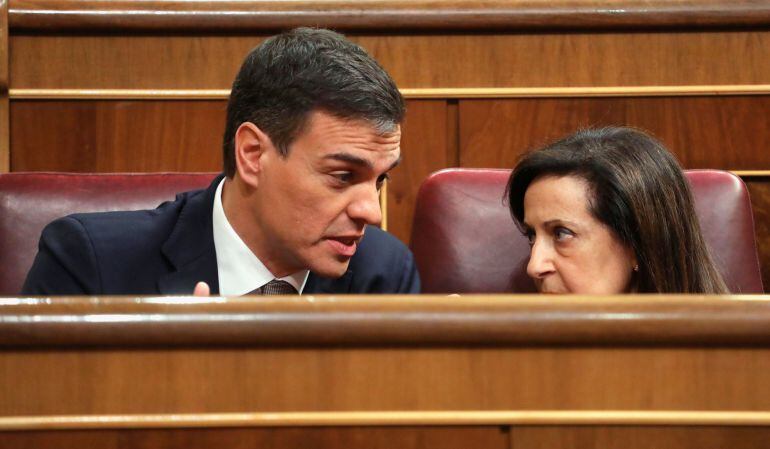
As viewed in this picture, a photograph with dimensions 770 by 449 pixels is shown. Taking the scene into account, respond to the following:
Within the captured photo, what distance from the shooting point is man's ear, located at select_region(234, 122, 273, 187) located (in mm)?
649

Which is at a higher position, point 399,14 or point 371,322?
point 399,14

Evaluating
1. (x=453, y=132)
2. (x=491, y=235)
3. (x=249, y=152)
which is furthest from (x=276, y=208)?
(x=453, y=132)

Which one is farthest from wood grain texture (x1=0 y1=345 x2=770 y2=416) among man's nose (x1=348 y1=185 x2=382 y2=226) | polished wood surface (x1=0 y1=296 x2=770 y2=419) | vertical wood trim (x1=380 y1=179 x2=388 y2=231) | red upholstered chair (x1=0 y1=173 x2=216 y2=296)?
vertical wood trim (x1=380 y1=179 x2=388 y2=231)

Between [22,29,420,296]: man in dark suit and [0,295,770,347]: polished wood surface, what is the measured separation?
0.26m

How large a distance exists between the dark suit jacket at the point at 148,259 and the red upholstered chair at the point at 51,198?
0.04m

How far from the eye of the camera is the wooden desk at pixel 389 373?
359mm

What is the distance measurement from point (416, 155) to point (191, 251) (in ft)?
0.91

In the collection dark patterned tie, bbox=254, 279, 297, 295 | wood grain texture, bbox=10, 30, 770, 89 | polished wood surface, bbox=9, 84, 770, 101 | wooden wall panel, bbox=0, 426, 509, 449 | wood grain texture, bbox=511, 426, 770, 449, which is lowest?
dark patterned tie, bbox=254, 279, 297, 295

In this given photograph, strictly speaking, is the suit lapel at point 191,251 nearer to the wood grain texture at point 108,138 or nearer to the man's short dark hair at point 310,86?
the man's short dark hair at point 310,86

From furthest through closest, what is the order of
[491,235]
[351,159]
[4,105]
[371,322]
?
1. [4,105]
2. [491,235]
3. [351,159]
4. [371,322]

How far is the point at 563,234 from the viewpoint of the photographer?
0.66m

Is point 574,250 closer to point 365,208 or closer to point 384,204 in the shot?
point 365,208

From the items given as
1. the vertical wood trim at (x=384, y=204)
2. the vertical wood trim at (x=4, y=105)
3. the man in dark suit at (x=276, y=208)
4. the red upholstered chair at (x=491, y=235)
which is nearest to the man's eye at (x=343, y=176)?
the man in dark suit at (x=276, y=208)

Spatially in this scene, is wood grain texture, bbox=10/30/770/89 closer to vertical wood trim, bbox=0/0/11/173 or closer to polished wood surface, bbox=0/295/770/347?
vertical wood trim, bbox=0/0/11/173
